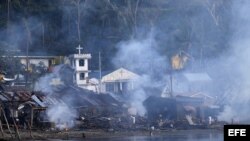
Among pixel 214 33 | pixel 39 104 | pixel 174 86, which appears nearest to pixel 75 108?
pixel 39 104

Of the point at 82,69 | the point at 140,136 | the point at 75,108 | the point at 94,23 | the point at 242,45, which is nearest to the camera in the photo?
the point at 140,136

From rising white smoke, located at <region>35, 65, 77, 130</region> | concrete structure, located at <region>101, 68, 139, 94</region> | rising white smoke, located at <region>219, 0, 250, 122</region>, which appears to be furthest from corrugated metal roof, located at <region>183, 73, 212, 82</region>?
rising white smoke, located at <region>35, 65, 77, 130</region>

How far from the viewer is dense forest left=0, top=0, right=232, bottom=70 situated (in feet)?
176

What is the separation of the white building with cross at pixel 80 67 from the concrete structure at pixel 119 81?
181 cm

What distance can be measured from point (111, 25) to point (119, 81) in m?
10.6

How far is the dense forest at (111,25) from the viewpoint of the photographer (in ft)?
176

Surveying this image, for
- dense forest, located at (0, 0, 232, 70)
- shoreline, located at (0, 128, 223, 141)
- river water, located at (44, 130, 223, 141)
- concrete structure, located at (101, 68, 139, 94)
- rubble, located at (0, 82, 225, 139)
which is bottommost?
river water, located at (44, 130, 223, 141)

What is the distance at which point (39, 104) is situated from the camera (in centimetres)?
3294

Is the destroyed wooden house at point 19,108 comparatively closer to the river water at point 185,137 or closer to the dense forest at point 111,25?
the river water at point 185,137

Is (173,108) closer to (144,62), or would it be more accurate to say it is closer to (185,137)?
(185,137)

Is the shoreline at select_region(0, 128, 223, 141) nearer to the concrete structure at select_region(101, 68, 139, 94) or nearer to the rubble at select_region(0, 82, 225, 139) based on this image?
the rubble at select_region(0, 82, 225, 139)

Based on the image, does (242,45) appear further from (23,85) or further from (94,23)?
(23,85)

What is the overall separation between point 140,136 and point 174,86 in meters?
17.3

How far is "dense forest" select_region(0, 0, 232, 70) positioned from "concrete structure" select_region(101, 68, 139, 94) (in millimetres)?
4029
